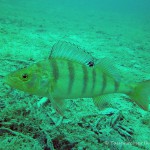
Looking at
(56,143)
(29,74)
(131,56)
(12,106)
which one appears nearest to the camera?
(29,74)

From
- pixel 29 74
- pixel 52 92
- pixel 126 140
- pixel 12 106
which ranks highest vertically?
pixel 29 74

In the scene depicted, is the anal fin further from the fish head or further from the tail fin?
the tail fin

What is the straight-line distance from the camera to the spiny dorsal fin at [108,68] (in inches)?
115

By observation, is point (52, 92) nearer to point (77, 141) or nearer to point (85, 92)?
point (85, 92)

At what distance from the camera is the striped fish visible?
2480mm

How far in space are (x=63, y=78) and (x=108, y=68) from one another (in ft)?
2.44

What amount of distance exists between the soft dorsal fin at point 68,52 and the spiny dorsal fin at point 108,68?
0.73 ft

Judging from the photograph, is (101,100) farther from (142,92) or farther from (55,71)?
(55,71)

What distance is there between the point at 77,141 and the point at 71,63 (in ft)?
4.31

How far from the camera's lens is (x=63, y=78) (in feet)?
8.20

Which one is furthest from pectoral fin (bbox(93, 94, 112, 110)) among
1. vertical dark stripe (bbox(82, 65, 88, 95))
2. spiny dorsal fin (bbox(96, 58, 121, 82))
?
vertical dark stripe (bbox(82, 65, 88, 95))

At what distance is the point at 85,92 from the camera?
8.60ft

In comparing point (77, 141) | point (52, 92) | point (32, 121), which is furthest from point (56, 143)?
point (52, 92)

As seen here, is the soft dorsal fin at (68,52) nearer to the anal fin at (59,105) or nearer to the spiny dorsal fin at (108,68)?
the spiny dorsal fin at (108,68)
